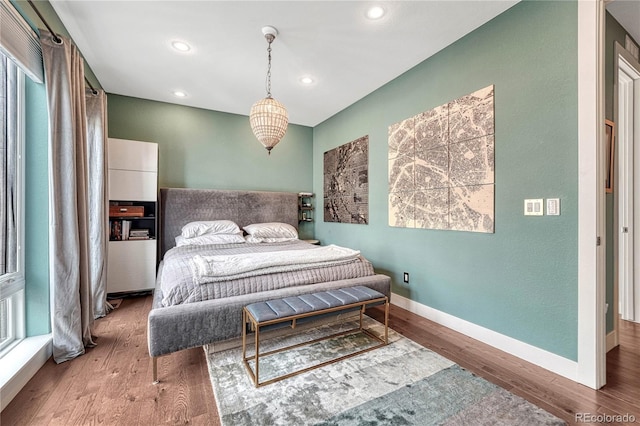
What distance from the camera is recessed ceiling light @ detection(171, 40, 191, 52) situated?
2.52 meters

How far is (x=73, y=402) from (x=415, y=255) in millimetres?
2872

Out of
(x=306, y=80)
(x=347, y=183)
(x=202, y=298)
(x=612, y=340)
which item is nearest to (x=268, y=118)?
(x=306, y=80)

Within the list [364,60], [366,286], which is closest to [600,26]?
[364,60]

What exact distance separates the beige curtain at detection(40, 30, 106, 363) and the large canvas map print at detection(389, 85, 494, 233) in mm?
2949

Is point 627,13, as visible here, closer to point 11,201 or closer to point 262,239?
point 262,239

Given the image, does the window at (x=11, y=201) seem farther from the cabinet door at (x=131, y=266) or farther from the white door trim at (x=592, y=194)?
the white door trim at (x=592, y=194)

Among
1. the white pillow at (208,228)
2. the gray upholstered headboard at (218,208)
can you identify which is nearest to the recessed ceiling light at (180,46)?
the gray upholstered headboard at (218,208)

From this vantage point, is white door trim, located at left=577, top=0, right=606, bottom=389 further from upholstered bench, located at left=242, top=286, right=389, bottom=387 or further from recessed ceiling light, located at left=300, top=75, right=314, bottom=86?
recessed ceiling light, located at left=300, top=75, right=314, bottom=86

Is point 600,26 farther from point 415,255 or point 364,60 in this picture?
point 415,255

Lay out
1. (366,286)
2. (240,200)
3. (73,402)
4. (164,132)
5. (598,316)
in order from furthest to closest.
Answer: (240,200), (164,132), (366,286), (598,316), (73,402)

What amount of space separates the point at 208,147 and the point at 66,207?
7.93ft

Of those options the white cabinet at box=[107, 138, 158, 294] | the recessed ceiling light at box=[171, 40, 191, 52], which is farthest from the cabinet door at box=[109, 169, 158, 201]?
the recessed ceiling light at box=[171, 40, 191, 52]

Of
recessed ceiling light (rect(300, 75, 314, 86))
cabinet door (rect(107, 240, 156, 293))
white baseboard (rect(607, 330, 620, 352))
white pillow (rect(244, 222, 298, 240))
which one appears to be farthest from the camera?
white pillow (rect(244, 222, 298, 240))

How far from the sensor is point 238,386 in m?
1.68
